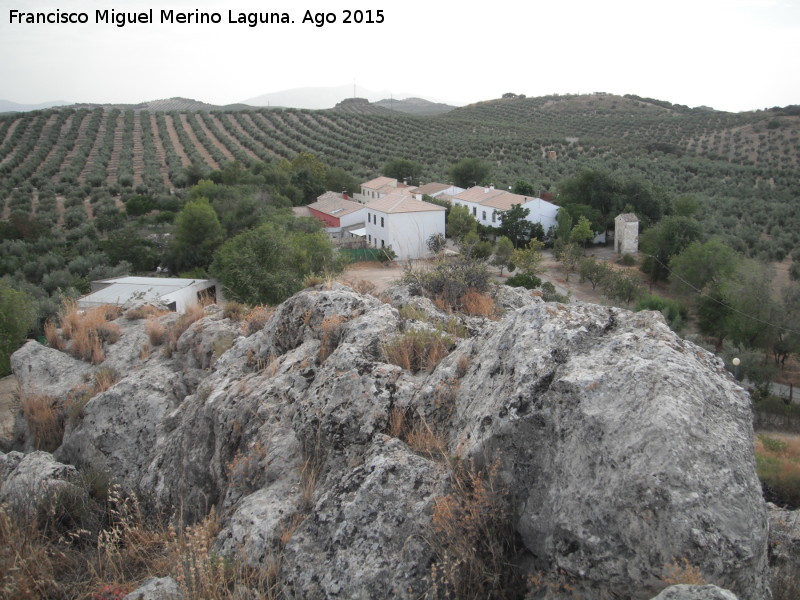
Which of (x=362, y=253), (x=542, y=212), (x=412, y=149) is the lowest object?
(x=362, y=253)

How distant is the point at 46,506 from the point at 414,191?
44688mm

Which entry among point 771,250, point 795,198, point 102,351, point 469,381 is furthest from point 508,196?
point 469,381

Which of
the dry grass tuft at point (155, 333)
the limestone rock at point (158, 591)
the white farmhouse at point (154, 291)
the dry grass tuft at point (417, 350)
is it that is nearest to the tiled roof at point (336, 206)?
the white farmhouse at point (154, 291)

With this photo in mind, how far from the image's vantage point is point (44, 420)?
7.05 m

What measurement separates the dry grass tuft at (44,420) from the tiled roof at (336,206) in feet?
118

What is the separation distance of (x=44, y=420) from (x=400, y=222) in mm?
31045

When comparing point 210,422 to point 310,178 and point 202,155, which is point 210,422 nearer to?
point 310,178

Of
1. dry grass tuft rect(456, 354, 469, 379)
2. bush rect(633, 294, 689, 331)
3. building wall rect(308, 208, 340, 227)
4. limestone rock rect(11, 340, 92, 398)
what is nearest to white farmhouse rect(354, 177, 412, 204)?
building wall rect(308, 208, 340, 227)

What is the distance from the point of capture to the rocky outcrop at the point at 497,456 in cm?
258

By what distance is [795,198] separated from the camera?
45.9 meters

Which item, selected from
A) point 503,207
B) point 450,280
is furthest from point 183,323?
point 503,207

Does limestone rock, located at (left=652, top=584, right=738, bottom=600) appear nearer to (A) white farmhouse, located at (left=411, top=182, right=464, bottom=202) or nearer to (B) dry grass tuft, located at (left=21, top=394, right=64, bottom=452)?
(B) dry grass tuft, located at (left=21, top=394, right=64, bottom=452)

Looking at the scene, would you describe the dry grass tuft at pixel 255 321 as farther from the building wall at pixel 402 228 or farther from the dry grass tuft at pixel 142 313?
the building wall at pixel 402 228

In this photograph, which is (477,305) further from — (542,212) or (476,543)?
(542,212)
